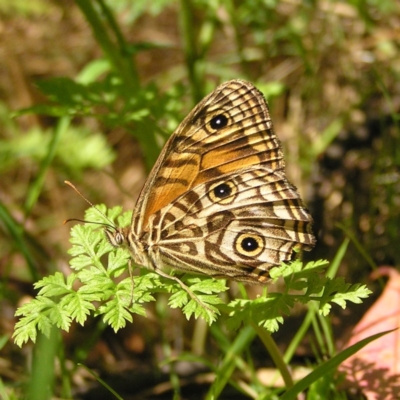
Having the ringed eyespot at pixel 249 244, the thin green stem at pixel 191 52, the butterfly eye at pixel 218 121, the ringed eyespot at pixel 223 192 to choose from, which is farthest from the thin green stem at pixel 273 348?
the thin green stem at pixel 191 52

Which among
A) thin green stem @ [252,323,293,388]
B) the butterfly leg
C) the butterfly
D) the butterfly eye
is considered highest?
the butterfly eye

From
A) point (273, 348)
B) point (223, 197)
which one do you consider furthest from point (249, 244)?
point (273, 348)

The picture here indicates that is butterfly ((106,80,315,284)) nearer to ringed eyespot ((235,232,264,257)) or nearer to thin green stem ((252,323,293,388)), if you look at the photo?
ringed eyespot ((235,232,264,257))

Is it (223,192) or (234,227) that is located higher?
(223,192)

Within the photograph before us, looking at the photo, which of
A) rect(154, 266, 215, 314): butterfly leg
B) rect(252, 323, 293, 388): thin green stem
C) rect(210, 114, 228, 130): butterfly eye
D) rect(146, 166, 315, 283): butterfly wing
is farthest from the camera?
rect(210, 114, 228, 130): butterfly eye

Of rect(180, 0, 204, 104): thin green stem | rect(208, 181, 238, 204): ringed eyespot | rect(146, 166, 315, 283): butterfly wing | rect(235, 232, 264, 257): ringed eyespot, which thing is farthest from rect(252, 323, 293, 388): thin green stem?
rect(180, 0, 204, 104): thin green stem

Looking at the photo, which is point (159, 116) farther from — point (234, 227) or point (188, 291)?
point (188, 291)
